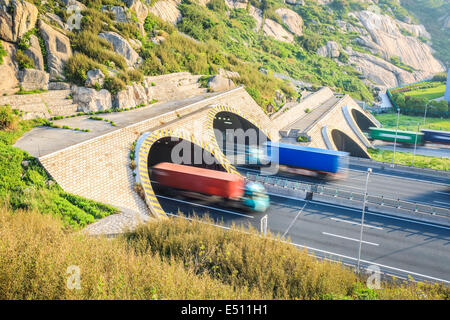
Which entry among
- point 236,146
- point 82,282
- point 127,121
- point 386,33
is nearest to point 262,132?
point 236,146

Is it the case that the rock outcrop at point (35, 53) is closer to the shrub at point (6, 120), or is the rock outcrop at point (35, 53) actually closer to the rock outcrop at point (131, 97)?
the rock outcrop at point (131, 97)

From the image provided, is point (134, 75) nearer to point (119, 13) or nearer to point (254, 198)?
point (119, 13)

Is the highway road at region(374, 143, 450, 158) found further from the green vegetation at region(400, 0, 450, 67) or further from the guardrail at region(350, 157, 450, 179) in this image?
the green vegetation at region(400, 0, 450, 67)

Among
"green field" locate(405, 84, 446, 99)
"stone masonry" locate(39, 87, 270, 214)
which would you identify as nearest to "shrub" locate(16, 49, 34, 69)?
"stone masonry" locate(39, 87, 270, 214)

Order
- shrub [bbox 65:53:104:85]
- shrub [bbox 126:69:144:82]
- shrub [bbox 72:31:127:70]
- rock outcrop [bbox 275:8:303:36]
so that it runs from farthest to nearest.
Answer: rock outcrop [bbox 275:8:303:36] → shrub [bbox 126:69:144:82] → shrub [bbox 72:31:127:70] → shrub [bbox 65:53:104:85]

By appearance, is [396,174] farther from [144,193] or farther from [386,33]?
[386,33]

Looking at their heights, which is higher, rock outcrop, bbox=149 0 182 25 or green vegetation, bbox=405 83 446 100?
rock outcrop, bbox=149 0 182 25

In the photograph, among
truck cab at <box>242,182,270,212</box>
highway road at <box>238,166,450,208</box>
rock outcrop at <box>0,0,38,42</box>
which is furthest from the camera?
highway road at <box>238,166,450,208</box>
